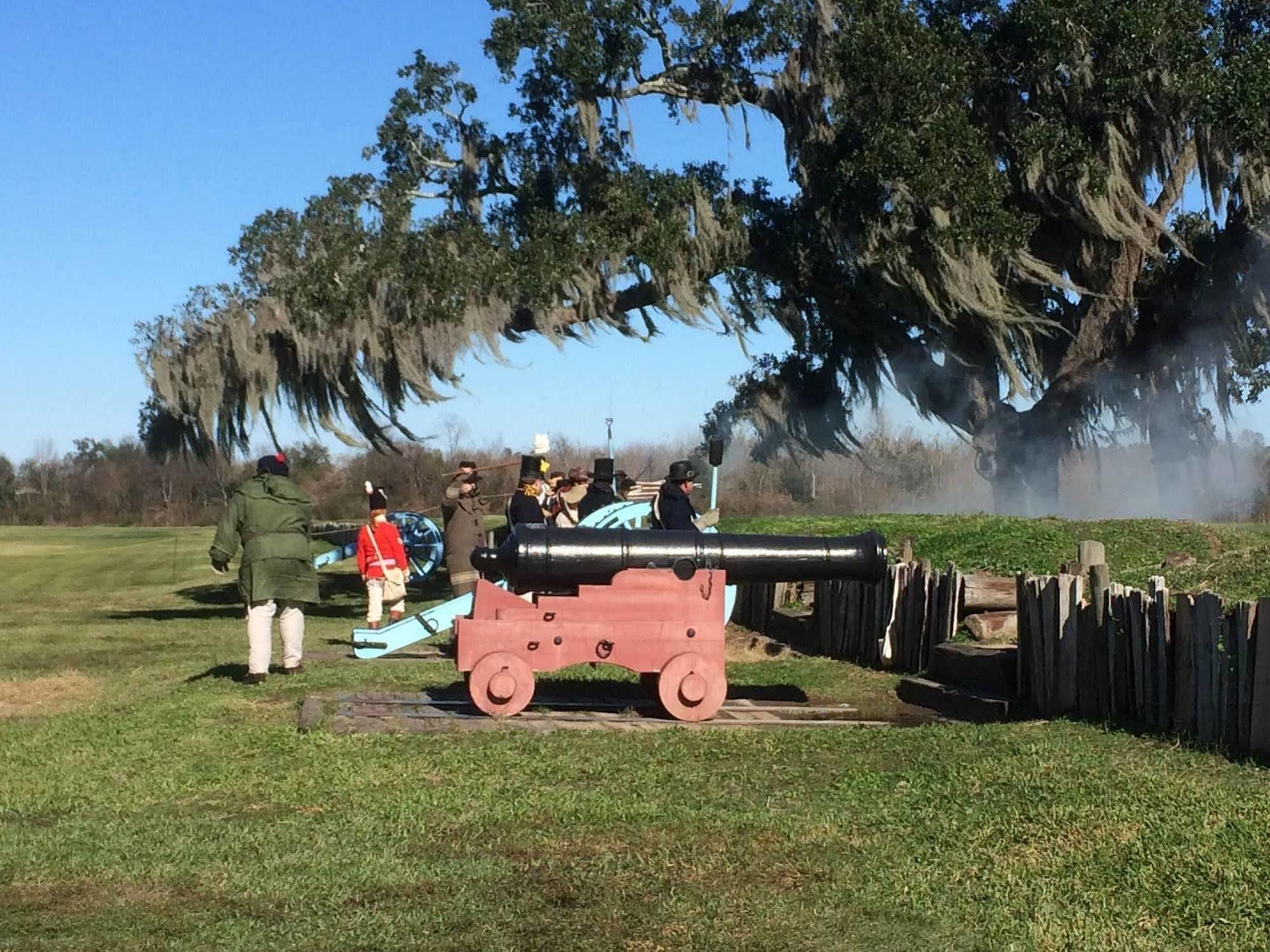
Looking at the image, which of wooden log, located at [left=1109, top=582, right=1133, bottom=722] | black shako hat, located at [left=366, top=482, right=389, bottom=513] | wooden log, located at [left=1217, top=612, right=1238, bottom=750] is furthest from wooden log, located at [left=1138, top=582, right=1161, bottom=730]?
black shako hat, located at [left=366, top=482, right=389, bottom=513]

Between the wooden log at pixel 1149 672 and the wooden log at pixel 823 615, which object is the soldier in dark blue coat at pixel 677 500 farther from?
the wooden log at pixel 1149 672

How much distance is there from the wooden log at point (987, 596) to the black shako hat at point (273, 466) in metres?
4.92

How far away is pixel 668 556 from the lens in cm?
870

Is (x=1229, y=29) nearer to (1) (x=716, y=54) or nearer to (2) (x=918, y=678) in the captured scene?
(1) (x=716, y=54)

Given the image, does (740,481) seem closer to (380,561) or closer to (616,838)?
(380,561)

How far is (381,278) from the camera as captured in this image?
19.5m

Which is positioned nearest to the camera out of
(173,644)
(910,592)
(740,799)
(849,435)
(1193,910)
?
(1193,910)

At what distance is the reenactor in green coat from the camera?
415 inches

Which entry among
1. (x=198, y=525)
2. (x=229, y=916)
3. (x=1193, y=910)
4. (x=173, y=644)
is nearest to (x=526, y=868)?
(x=229, y=916)

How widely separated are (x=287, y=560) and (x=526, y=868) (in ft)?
19.2

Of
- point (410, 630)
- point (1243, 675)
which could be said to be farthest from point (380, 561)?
point (1243, 675)

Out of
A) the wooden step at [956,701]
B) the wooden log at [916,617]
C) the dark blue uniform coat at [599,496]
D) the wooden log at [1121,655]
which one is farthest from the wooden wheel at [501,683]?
the dark blue uniform coat at [599,496]

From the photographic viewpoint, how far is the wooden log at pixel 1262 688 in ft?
Answer: 21.7

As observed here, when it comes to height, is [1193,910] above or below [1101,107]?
below
